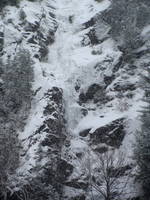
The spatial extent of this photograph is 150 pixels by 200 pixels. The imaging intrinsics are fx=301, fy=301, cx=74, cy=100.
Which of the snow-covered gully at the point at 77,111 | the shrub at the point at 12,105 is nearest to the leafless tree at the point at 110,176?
the snow-covered gully at the point at 77,111

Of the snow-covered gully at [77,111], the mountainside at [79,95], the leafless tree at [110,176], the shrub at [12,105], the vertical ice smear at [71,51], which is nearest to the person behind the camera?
the shrub at [12,105]

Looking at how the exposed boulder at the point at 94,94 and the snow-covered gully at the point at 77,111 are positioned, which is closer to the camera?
the snow-covered gully at the point at 77,111

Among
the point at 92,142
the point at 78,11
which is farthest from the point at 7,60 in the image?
the point at 78,11

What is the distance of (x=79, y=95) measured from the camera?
23.4 metres

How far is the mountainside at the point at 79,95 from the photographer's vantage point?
56.2 ft

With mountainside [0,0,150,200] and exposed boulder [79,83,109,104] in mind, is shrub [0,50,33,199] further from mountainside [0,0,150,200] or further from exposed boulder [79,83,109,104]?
exposed boulder [79,83,109,104]

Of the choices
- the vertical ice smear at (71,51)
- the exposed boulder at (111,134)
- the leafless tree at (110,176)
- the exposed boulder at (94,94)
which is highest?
the vertical ice smear at (71,51)

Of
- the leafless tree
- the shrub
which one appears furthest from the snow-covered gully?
the shrub

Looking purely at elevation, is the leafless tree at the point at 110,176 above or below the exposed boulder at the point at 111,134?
below

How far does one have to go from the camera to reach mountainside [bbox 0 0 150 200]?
1712 cm

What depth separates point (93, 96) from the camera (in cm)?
2323

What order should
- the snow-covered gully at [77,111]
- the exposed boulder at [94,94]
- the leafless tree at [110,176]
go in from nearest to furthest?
the leafless tree at [110,176] → the snow-covered gully at [77,111] → the exposed boulder at [94,94]

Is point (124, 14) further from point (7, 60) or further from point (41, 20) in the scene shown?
point (7, 60)

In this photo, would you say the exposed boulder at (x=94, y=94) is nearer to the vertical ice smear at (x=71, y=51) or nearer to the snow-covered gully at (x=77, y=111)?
the snow-covered gully at (x=77, y=111)
